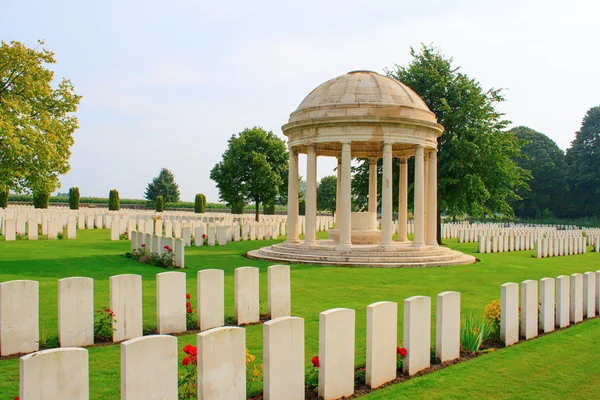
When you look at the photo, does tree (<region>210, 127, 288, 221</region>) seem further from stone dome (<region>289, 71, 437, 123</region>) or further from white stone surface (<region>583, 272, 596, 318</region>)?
white stone surface (<region>583, 272, 596, 318</region>)

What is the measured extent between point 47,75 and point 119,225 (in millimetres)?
10295

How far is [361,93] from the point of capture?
18906 mm

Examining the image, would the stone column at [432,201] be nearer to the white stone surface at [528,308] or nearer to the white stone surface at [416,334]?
the white stone surface at [528,308]

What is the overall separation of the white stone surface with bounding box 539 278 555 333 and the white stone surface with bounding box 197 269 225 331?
5.35 metres

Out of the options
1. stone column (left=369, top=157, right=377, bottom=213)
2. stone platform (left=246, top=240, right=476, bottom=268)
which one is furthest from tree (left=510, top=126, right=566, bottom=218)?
stone platform (left=246, top=240, right=476, bottom=268)

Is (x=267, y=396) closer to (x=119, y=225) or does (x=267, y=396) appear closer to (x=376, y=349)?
(x=376, y=349)

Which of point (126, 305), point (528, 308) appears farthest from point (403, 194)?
point (126, 305)

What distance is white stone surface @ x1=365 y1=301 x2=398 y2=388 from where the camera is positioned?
571 centimetres

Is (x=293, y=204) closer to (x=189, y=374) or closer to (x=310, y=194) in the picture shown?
(x=310, y=194)

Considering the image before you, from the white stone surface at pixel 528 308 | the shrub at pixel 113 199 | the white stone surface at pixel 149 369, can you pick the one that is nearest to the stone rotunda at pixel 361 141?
the white stone surface at pixel 528 308

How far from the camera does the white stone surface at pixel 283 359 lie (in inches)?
190

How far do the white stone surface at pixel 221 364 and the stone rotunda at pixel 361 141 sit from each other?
1232 centimetres

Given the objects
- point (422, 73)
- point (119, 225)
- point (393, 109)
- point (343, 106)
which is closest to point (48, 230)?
point (119, 225)

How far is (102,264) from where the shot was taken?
Result: 49.1 ft
